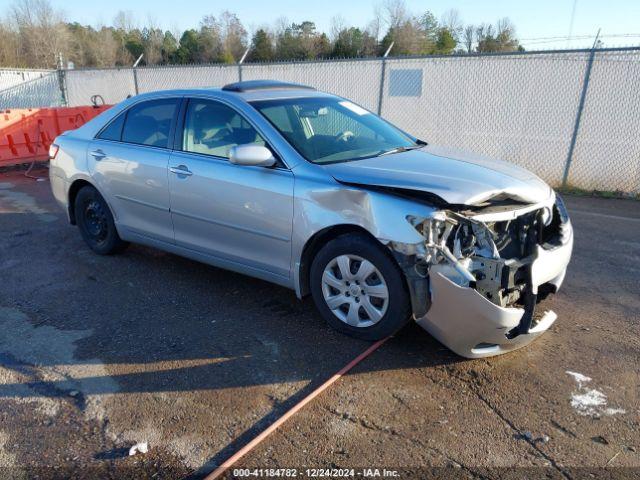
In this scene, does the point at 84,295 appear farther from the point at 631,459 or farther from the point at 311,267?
the point at 631,459

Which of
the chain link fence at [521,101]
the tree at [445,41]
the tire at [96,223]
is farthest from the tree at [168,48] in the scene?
the tire at [96,223]

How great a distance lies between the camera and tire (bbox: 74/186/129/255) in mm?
5191

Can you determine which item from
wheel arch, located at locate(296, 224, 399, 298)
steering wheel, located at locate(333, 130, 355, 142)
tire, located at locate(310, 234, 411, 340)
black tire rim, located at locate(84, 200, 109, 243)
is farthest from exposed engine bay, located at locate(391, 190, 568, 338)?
black tire rim, located at locate(84, 200, 109, 243)

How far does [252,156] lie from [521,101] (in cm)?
771

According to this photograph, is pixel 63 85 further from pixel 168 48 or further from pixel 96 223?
pixel 168 48

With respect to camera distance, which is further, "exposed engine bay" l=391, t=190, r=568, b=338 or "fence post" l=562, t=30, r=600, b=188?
"fence post" l=562, t=30, r=600, b=188

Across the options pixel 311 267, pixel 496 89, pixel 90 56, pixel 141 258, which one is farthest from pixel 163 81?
pixel 90 56

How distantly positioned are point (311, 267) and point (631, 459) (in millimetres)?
2118

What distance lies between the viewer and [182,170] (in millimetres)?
4250

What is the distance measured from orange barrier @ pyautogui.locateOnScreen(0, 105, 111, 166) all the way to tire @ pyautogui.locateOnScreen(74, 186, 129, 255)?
6.42 m

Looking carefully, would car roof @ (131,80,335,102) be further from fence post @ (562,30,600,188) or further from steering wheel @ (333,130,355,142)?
fence post @ (562,30,600,188)

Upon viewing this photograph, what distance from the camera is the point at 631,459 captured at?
2541 millimetres

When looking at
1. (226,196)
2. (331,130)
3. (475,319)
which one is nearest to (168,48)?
(331,130)

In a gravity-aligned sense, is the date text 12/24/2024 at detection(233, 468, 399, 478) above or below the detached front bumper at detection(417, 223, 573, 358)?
below
